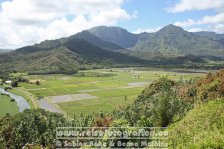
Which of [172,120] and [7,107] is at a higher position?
[172,120]

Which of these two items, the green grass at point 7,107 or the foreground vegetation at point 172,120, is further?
the green grass at point 7,107

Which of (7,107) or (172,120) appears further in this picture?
(7,107)

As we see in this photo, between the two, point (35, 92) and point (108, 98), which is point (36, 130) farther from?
point (35, 92)

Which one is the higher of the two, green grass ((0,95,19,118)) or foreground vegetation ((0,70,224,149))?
foreground vegetation ((0,70,224,149))

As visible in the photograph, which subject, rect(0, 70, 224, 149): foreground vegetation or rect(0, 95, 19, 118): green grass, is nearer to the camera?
rect(0, 70, 224, 149): foreground vegetation

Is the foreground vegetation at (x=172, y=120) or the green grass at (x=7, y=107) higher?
the foreground vegetation at (x=172, y=120)
